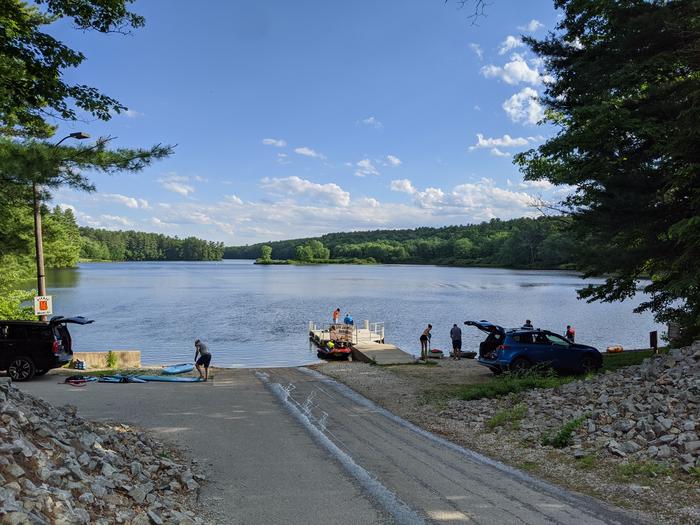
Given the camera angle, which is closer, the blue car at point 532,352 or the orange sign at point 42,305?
the blue car at point 532,352

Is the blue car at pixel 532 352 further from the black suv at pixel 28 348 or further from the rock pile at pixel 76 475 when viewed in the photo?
the black suv at pixel 28 348

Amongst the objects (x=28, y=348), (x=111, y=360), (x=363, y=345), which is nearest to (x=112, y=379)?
(x=28, y=348)

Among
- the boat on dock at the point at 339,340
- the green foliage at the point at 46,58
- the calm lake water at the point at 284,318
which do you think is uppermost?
the green foliage at the point at 46,58

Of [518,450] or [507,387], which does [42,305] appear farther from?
[518,450]

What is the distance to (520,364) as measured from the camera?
1606cm

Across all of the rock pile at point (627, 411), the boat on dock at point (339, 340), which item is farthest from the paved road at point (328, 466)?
the boat on dock at point (339, 340)

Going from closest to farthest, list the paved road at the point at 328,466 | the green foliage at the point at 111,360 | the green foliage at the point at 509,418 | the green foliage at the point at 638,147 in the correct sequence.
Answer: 1. the paved road at the point at 328,466
2. the green foliage at the point at 509,418
3. the green foliage at the point at 638,147
4. the green foliage at the point at 111,360

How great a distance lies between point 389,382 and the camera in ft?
55.7

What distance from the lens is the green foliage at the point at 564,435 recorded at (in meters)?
8.80

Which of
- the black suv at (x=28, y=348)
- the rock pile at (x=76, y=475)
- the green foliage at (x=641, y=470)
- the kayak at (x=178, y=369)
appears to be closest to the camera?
the rock pile at (x=76, y=475)

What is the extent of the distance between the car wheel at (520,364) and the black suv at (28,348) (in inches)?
574

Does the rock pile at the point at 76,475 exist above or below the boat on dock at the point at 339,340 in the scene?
above

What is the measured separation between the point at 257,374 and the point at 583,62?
15867 millimetres

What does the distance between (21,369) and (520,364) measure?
16.0 m
